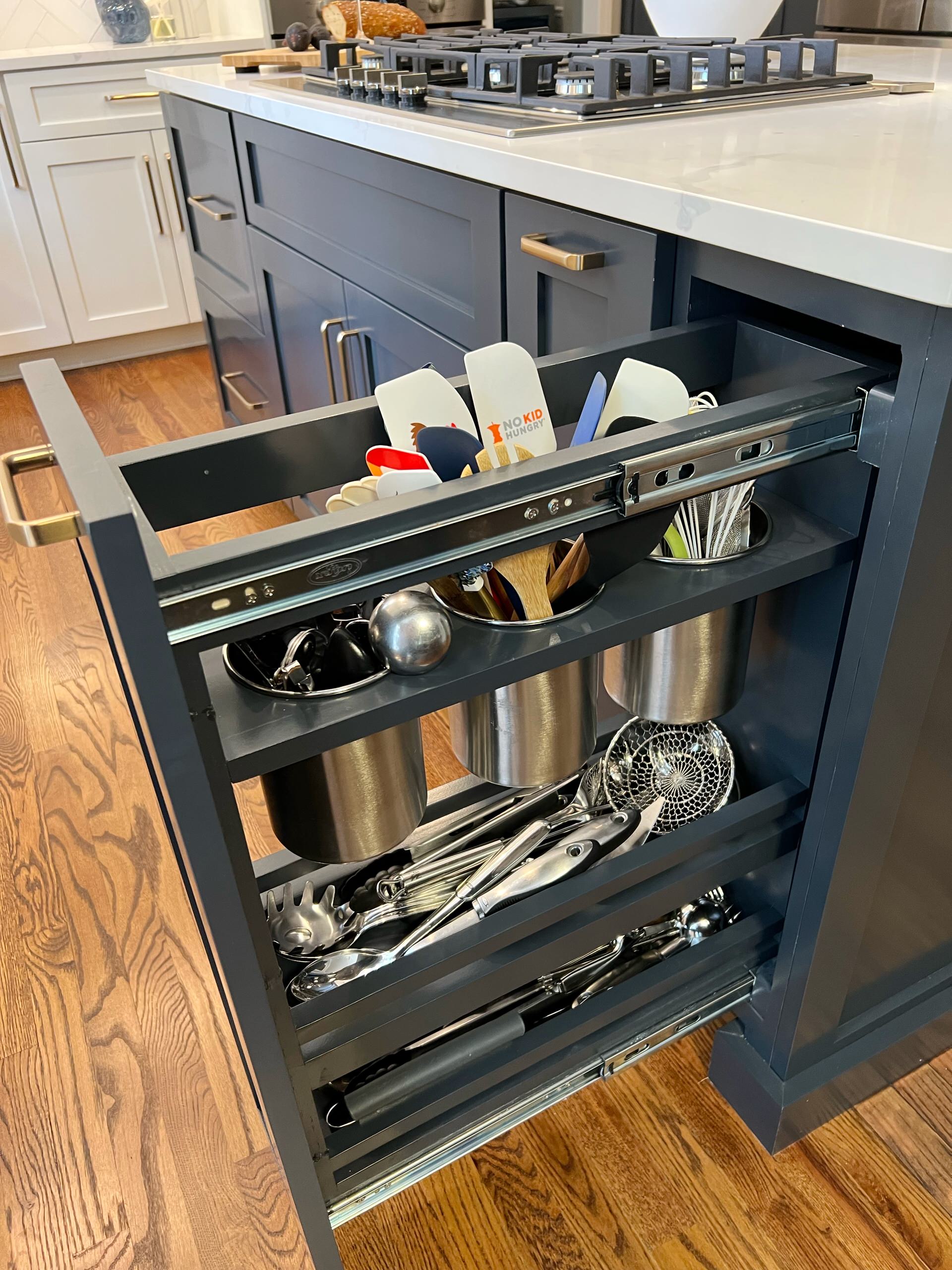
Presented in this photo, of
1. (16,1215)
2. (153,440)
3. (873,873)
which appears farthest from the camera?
(153,440)

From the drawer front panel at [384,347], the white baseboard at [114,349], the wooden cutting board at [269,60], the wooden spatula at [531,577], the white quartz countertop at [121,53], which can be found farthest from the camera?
the white baseboard at [114,349]

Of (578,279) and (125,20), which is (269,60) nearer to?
(578,279)

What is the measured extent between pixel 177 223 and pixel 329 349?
1.93m

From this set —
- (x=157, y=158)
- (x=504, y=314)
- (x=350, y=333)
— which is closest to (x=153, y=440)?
(x=157, y=158)

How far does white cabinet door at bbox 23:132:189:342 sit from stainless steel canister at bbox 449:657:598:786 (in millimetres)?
2903

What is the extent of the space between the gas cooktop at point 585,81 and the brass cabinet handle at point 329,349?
A: 1.05 feet

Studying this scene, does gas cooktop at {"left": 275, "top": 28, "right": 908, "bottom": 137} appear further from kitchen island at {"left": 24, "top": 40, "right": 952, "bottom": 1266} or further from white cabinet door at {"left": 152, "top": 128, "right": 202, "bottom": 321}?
white cabinet door at {"left": 152, "top": 128, "right": 202, "bottom": 321}

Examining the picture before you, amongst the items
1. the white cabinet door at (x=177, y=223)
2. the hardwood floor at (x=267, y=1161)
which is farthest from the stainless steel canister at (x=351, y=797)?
the white cabinet door at (x=177, y=223)

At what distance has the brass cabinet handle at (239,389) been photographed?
2203mm

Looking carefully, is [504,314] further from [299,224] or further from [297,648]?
[299,224]

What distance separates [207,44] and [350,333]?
204cm

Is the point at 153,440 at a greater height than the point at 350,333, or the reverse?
the point at 350,333

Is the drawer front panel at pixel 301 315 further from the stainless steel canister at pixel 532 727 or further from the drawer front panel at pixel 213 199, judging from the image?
the stainless steel canister at pixel 532 727

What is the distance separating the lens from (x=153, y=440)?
9.09ft
